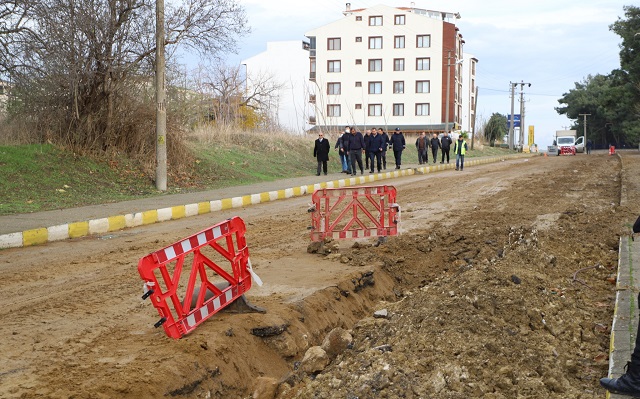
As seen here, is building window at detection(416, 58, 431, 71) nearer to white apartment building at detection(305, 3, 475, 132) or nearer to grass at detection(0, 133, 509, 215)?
white apartment building at detection(305, 3, 475, 132)

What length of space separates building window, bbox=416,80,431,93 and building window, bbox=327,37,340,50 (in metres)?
9.79

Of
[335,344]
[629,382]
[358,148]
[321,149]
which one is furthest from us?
[321,149]

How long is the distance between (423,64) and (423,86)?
91.8 inches

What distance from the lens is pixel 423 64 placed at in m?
79.3

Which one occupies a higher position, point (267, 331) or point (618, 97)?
point (618, 97)

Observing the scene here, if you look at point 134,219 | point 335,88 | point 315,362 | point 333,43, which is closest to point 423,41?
point 333,43

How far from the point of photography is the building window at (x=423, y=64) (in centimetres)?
7897

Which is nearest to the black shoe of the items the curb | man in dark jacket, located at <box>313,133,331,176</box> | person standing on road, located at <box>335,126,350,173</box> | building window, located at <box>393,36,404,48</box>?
the curb

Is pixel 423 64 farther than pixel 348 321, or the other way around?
pixel 423 64

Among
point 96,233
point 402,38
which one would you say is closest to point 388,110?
point 402,38

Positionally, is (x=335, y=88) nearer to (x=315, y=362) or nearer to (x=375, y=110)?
(x=375, y=110)

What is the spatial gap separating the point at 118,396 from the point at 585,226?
956cm

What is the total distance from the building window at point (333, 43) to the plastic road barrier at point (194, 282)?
75958mm

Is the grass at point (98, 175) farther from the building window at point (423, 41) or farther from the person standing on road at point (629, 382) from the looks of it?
the building window at point (423, 41)
